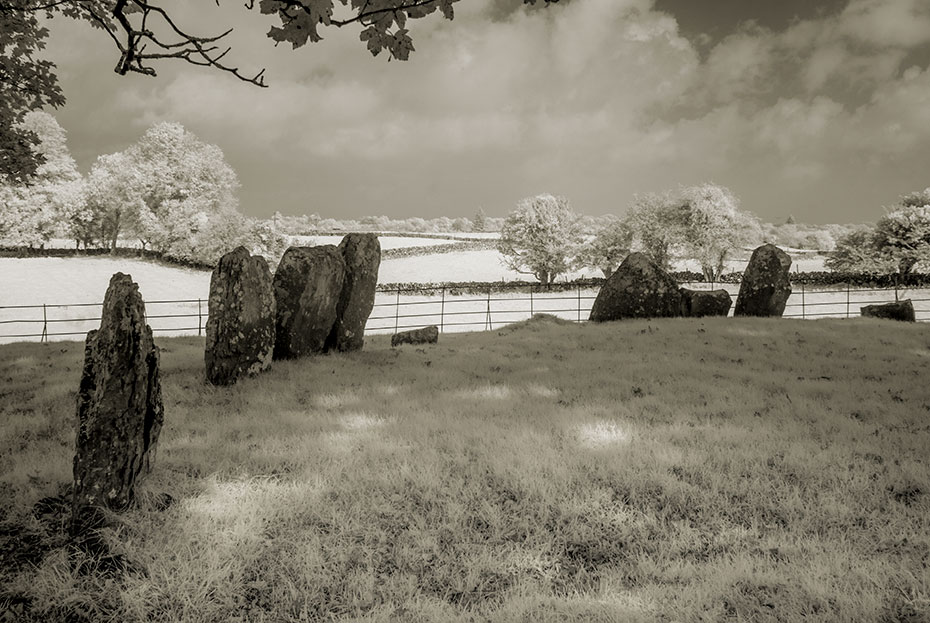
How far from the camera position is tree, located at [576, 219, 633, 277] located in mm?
45562

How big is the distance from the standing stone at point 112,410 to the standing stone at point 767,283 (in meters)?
21.6

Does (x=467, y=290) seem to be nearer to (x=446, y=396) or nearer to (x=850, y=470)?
(x=446, y=396)

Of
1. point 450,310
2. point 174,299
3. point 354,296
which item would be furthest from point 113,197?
point 354,296

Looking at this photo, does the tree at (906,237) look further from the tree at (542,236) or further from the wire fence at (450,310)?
the tree at (542,236)

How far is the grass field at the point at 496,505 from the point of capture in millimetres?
3887

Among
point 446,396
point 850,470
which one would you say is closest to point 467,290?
point 446,396

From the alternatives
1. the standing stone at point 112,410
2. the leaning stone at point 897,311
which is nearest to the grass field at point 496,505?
the standing stone at point 112,410

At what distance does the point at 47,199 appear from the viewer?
1641 inches

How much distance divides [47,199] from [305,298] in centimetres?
4276

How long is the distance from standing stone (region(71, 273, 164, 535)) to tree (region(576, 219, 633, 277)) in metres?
43.6

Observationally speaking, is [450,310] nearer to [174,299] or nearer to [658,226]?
[174,299]

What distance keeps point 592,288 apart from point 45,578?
43059mm

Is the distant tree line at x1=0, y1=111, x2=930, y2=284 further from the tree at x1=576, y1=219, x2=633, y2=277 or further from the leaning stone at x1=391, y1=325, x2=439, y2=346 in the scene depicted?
the leaning stone at x1=391, y1=325, x2=439, y2=346

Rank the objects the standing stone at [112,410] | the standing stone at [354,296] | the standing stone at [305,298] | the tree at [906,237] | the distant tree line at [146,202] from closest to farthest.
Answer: the standing stone at [112,410] < the standing stone at [305,298] < the standing stone at [354,296] < the tree at [906,237] < the distant tree line at [146,202]
